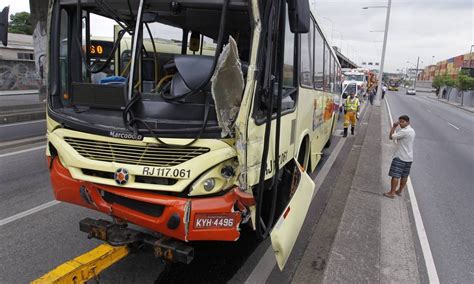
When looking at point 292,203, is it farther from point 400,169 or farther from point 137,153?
point 400,169

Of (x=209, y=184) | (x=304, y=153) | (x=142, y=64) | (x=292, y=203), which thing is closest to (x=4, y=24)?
(x=142, y=64)

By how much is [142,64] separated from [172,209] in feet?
4.95

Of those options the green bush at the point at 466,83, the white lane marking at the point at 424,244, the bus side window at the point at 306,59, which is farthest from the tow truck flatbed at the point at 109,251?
the green bush at the point at 466,83

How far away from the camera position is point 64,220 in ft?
16.7

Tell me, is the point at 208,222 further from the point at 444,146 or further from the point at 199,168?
the point at 444,146

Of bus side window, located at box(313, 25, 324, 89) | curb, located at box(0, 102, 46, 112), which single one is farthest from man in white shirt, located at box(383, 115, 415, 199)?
curb, located at box(0, 102, 46, 112)

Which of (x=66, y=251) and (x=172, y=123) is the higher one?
(x=172, y=123)

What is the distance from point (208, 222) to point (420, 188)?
246 inches

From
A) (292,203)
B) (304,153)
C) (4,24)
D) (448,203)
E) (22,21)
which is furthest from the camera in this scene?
(22,21)

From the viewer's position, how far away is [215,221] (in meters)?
3.01

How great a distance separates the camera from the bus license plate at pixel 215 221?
2.98 m

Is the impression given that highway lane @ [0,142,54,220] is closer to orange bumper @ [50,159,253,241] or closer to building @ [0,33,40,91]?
orange bumper @ [50,159,253,241]

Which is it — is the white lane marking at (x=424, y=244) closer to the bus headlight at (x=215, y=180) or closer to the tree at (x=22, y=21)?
the bus headlight at (x=215, y=180)

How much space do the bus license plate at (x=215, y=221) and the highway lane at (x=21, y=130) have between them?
29.9ft
